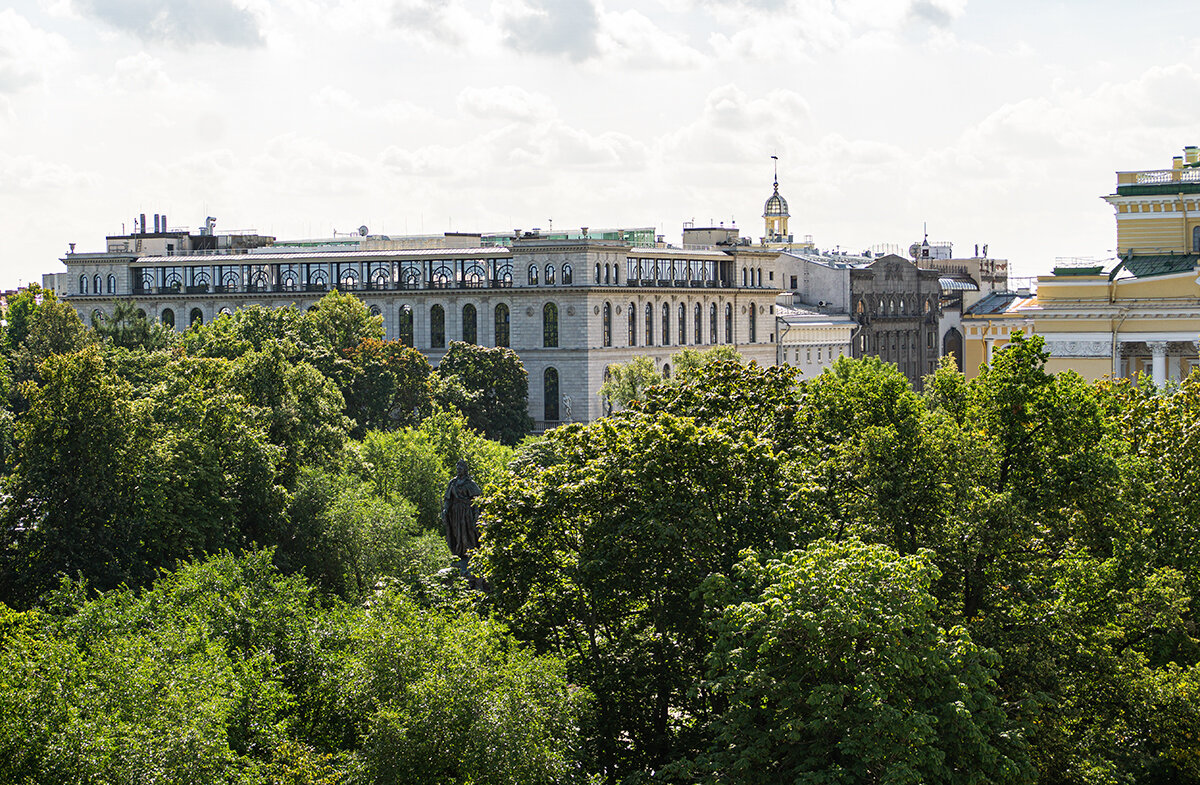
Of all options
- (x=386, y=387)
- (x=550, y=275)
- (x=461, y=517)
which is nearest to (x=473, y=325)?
(x=550, y=275)

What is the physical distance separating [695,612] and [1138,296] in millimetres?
51615

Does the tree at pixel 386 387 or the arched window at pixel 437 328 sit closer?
the tree at pixel 386 387

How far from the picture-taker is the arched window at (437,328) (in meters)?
156

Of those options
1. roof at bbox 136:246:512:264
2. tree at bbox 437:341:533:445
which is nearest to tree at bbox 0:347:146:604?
tree at bbox 437:341:533:445

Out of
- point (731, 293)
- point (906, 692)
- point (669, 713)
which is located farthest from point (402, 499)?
point (731, 293)

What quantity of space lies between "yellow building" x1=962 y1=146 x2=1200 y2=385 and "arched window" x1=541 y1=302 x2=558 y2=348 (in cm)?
5991

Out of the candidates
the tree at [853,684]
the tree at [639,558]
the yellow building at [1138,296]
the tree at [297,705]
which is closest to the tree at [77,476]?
the tree at [297,705]

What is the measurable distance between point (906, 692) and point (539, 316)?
4462 inches

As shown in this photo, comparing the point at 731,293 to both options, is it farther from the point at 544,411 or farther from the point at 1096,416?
the point at 1096,416

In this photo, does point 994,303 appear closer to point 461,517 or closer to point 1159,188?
point 1159,188

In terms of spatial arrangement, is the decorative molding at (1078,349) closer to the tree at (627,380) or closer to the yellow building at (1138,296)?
the yellow building at (1138,296)

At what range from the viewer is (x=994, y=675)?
40.2m

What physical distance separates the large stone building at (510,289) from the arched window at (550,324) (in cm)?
13

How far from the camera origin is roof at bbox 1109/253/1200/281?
88.9 m
